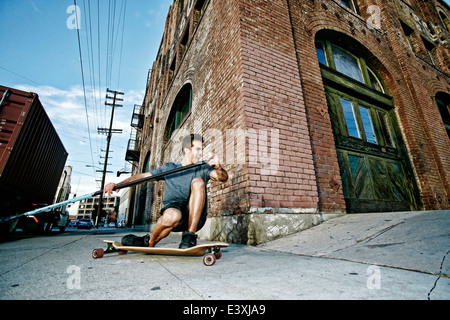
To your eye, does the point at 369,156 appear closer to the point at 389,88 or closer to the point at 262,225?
the point at 389,88

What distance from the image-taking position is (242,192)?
9.82 ft

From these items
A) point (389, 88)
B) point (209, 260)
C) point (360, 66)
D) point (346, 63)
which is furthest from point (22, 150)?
point (389, 88)

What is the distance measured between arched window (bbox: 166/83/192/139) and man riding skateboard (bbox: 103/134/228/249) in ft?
18.5

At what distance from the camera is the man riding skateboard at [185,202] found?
2021 mm

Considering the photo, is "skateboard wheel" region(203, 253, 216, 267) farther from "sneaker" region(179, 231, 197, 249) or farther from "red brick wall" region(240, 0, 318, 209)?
"red brick wall" region(240, 0, 318, 209)

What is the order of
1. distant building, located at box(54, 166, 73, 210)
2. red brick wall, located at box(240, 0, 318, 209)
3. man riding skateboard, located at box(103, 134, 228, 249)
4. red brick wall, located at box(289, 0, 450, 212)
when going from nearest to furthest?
man riding skateboard, located at box(103, 134, 228, 249) → red brick wall, located at box(240, 0, 318, 209) → red brick wall, located at box(289, 0, 450, 212) → distant building, located at box(54, 166, 73, 210)

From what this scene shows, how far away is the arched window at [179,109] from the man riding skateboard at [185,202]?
222 inches

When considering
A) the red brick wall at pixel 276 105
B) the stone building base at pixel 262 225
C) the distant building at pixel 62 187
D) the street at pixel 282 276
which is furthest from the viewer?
the distant building at pixel 62 187

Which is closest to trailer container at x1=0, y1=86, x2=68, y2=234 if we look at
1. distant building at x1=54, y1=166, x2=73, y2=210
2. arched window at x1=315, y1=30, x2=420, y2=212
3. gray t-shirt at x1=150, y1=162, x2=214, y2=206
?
gray t-shirt at x1=150, y1=162, x2=214, y2=206

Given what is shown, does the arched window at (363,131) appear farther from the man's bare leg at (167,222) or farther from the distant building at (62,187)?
Answer: the distant building at (62,187)

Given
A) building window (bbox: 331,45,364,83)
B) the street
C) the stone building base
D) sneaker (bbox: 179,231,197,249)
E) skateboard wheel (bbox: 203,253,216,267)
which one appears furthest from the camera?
building window (bbox: 331,45,364,83)

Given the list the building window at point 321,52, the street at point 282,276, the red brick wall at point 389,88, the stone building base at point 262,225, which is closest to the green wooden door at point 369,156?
the red brick wall at point 389,88

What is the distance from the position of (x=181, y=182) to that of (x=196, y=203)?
0.31 metres

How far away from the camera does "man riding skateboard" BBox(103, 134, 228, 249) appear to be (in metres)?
2.02
